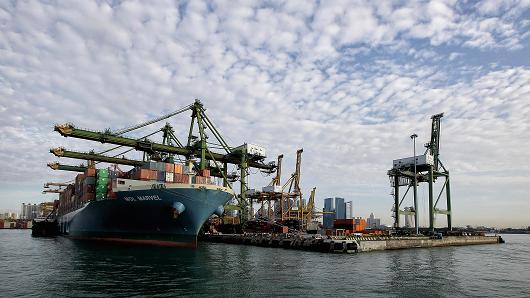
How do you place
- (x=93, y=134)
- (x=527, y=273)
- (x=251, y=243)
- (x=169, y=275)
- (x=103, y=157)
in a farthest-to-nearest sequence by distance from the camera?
(x=103, y=157) < (x=251, y=243) < (x=93, y=134) < (x=527, y=273) < (x=169, y=275)

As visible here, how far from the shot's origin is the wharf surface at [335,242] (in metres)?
47.4

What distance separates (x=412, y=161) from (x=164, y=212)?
55.5 m

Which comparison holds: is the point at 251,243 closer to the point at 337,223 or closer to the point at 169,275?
the point at 337,223

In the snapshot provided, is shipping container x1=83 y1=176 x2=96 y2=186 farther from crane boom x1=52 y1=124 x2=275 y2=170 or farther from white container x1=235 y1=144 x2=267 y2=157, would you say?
white container x1=235 y1=144 x2=267 y2=157

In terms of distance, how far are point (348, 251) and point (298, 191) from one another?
5898 cm

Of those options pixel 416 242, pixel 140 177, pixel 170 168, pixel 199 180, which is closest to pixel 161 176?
pixel 170 168

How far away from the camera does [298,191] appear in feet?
347

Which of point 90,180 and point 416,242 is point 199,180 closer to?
point 90,180

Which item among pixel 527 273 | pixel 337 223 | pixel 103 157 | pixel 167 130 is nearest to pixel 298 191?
pixel 337 223

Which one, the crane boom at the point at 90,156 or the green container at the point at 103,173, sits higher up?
the crane boom at the point at 90,156

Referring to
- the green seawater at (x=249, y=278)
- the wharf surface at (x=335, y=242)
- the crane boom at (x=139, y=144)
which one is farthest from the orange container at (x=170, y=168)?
the wharf surface at (x=335, y=242)

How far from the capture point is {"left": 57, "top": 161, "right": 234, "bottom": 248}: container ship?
45344 millimetres

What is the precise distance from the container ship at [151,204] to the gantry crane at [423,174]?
146ft

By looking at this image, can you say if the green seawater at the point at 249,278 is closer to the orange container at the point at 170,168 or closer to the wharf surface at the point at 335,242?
the wharf surface at the point at 335,242
